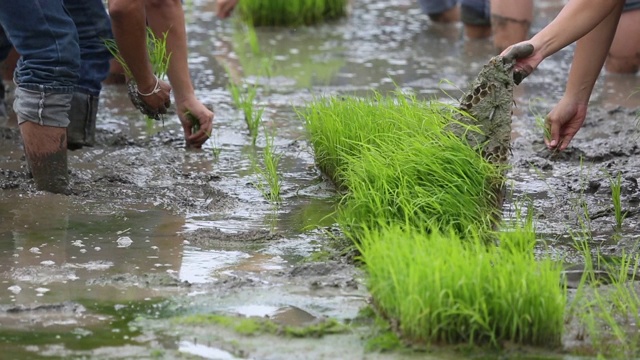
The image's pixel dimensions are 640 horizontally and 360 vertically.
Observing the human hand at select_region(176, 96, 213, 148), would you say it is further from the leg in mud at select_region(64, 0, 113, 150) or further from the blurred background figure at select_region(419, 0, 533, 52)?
the blurred background figure at select_region(419, 0, 533, 52)

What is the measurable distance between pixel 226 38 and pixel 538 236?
4342 millimetres

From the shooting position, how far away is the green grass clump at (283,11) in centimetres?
789

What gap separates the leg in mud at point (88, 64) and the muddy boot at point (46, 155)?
0.62m

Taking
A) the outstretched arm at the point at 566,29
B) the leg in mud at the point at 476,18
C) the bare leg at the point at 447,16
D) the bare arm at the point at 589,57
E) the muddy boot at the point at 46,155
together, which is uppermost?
the outstretched arm at the point at 566,29

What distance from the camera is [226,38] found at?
7.56m

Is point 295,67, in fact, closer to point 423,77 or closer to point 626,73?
point 423,77

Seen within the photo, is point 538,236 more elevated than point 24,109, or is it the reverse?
point 24,109

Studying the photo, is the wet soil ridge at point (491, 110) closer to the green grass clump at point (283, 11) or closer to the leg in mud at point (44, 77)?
the leg in mud at point (44, 77)

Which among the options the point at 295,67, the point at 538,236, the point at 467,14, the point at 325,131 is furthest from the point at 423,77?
the point at 538,236

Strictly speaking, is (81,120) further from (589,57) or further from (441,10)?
(441,10)

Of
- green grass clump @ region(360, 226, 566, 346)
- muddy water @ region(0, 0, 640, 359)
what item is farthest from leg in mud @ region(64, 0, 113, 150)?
green grass clump @ region(360, 226, 566, 346)

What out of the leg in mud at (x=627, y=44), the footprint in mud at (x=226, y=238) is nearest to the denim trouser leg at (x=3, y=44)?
the footprint in mud at (x=226, y=238)

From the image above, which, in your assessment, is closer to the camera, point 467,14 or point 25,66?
point 25,66

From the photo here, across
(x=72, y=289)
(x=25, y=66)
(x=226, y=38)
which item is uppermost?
(x=25, y=66)
